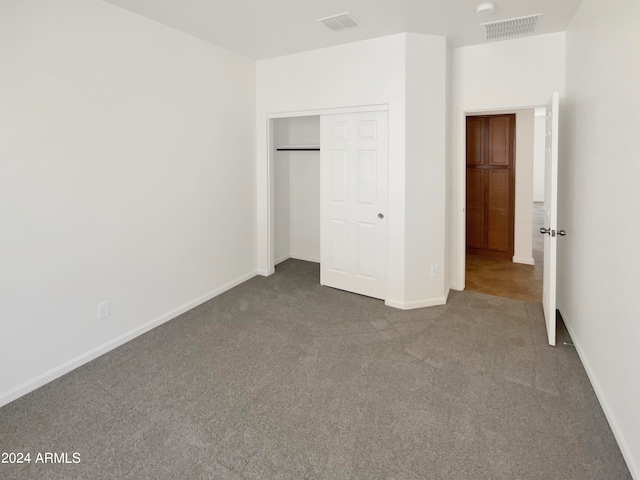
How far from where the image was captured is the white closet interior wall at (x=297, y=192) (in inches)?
209

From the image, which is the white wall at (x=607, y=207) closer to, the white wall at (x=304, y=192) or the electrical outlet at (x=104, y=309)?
the white wall at (x=304, y=192)

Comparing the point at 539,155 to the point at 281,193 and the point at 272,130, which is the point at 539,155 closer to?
the point at 281,193

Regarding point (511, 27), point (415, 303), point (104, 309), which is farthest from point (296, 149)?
point (104, 309)

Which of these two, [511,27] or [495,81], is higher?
[511,27]

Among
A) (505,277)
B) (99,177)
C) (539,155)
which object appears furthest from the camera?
(539,155)

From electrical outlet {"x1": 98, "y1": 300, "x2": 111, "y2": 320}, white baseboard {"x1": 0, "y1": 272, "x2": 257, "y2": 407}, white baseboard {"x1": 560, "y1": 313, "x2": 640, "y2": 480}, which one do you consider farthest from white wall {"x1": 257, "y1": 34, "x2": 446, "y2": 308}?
electrical outlet {"x1": 98, "y1": 300, "x2": 111, "y2": 320}

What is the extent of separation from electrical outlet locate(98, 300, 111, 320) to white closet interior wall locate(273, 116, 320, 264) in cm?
269

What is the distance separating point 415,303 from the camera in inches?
148

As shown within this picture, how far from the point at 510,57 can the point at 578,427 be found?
10.9 feet

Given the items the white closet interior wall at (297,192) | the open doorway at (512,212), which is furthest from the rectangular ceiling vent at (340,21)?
the open doorway at (512,212)

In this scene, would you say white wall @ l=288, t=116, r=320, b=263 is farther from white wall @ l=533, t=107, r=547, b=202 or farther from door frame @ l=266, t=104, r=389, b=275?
white wall @ l=533, t=107, r=547, b=202

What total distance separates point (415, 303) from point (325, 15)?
275cm

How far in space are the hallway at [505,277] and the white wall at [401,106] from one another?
918 millimetres

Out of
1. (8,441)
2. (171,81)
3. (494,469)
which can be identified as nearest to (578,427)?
(494,469)
